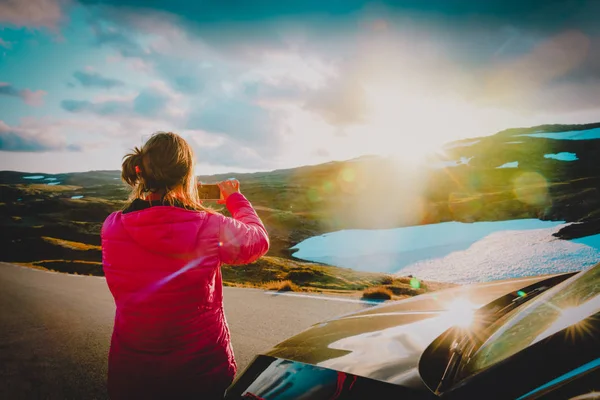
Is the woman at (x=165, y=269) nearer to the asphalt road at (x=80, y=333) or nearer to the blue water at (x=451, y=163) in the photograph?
the asphalt road at (x=80, y=333)

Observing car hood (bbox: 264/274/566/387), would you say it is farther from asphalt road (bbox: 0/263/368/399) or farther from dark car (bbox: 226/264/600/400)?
asphalt road (bbox: 0/263/368/399)

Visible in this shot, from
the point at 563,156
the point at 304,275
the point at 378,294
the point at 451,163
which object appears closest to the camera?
the point at 378,294

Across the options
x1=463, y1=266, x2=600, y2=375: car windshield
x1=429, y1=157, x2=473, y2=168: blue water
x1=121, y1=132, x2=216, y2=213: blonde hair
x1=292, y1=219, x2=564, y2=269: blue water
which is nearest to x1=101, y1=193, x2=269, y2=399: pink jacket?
x1=121, y1=132, x2=216, y2=213: blonde hair

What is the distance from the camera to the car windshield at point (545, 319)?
142 centimetres

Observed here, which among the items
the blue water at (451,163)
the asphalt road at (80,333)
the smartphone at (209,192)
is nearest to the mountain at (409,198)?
the blue water at (451,163)

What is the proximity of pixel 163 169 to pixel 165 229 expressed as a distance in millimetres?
321

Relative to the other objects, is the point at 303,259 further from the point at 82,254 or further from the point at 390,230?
the point at 82,254

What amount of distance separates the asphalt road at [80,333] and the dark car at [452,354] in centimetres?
249

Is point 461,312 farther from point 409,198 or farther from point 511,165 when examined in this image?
point 511,165

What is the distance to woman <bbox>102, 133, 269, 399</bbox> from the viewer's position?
1.73 m

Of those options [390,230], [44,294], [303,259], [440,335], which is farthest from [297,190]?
[440,335]

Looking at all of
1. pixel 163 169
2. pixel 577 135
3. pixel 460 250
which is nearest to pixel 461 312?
pixel 163 169

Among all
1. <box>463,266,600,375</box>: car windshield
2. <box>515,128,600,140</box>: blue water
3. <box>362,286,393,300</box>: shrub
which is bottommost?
<box>362,286,393,300</box>: shrub

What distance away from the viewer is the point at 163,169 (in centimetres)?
178
